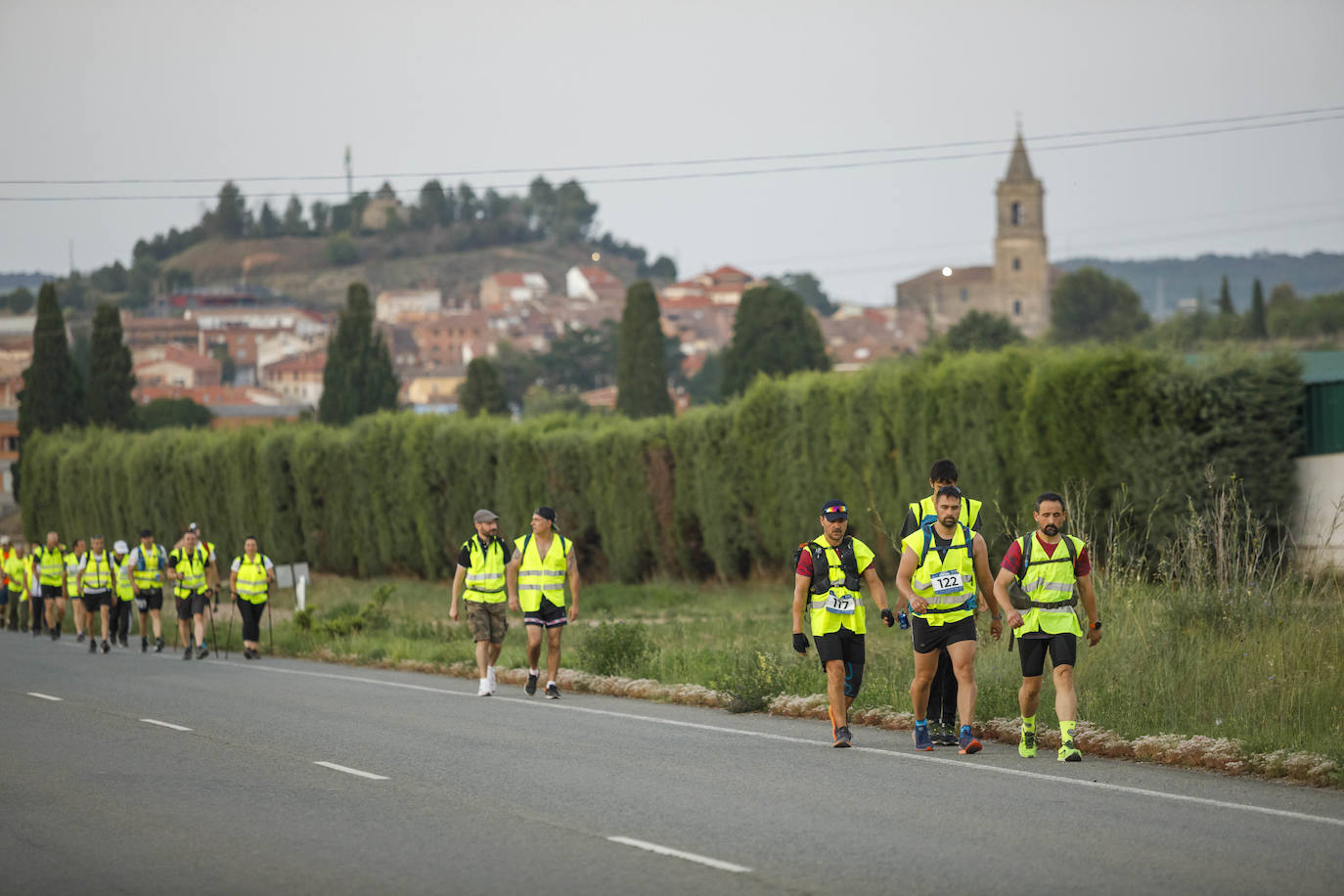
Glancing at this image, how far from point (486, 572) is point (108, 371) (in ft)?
246

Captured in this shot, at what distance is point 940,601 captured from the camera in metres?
12.4

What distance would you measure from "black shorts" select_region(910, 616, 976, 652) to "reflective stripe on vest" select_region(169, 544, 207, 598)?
16.6 meters

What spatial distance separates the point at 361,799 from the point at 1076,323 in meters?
144

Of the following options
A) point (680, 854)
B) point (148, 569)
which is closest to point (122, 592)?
point (148, 569)

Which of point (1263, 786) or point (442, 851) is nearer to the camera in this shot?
point (442, 851)

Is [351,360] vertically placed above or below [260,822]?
above

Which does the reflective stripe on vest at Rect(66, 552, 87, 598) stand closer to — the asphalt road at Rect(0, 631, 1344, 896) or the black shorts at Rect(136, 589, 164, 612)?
the black shorts at Rect(136, 589, 164, 612)

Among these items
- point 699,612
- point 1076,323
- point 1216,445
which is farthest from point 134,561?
point 1076,323

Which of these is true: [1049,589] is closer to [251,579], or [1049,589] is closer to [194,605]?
[251,579]

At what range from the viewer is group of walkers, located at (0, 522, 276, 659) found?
85.4ft

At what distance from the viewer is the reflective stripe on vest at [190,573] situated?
2638cm

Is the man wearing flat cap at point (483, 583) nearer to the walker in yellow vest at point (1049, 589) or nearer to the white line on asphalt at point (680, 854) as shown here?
the walker in yellow vest at point (1049, 589)

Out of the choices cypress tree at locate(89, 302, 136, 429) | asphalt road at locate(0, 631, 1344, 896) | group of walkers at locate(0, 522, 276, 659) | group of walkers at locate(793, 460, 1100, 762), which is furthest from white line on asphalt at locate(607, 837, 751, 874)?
cypress tree at locate(89, 302, 136, 429)

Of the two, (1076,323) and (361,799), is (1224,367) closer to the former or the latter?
(361,799)
